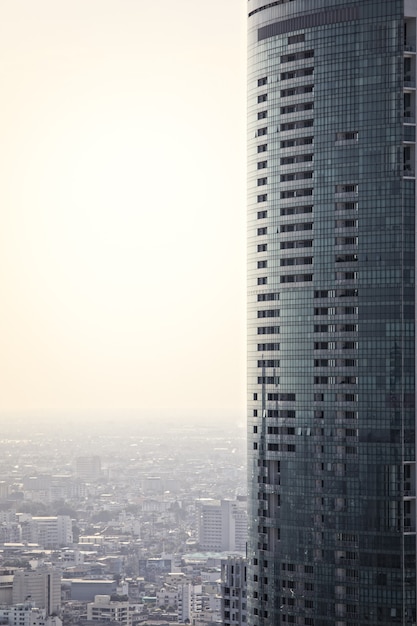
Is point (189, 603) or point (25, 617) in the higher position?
point (189, 603)

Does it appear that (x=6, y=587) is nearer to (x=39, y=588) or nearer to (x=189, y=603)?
(x=39, y=588)

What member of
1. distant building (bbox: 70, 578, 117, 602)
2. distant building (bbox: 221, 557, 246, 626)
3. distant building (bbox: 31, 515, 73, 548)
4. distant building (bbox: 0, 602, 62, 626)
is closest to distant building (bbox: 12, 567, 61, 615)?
distant building (bbox: 0, 602, 62, 626)

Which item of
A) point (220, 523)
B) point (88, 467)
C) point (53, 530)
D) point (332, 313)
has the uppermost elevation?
point (332, 313)

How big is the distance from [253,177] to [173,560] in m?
14.1

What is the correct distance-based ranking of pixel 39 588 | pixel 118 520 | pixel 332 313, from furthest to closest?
1. pixel 118 520
2. pixel 39 588
3. pixel 332 313

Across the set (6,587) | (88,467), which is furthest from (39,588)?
(88,467)

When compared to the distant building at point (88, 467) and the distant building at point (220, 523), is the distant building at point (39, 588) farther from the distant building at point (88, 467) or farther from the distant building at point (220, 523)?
the distant building at point (88, 467)

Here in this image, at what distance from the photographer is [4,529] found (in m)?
37.5

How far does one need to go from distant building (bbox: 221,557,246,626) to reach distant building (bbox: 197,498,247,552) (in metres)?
6.43

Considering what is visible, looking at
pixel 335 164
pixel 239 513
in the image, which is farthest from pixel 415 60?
pixel 239 513

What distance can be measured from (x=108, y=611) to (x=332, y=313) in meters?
12.4

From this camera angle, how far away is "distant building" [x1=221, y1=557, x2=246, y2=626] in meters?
22.9

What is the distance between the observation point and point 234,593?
76.0ft

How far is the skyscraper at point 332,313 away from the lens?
19969mm
